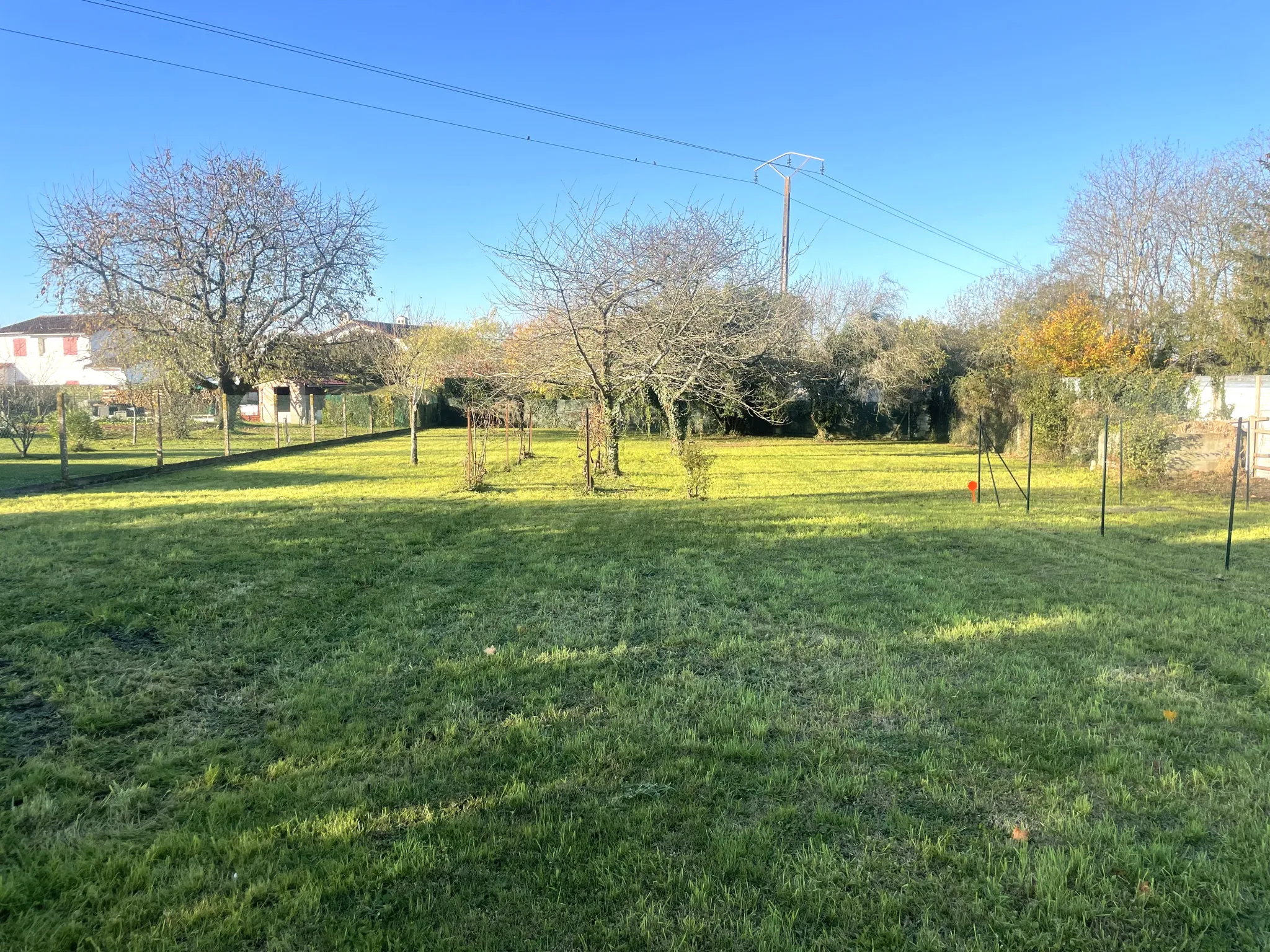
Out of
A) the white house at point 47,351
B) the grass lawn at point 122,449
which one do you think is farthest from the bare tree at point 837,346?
the white house at point 47,351

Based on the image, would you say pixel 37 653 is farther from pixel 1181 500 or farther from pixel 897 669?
pixel 1181 500

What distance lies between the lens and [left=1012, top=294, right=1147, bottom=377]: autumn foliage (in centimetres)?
→ 1911

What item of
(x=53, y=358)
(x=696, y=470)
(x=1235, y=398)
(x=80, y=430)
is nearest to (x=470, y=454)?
(x=696, y=470)

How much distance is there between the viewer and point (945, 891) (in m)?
2.09

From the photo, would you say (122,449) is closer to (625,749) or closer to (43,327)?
(625,749)

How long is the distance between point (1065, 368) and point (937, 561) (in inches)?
636

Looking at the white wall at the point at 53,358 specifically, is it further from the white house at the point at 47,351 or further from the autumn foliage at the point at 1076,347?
the autumn foliage at the point at 1076,347

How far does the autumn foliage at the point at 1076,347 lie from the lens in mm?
19109

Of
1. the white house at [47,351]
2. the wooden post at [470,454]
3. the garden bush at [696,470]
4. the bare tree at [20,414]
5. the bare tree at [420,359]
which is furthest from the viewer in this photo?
the white house at [47,351]

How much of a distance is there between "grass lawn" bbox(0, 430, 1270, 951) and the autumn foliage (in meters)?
14.5

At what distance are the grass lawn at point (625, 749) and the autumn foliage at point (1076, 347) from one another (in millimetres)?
14539

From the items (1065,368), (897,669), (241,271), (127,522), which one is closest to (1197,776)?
(897,669)

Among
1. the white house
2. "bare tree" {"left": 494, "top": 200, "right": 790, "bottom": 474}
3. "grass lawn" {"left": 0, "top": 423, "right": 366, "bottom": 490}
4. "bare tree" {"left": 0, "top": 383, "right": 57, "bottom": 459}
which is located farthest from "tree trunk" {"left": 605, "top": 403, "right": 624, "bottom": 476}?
the white house

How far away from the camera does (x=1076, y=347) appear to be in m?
19.4
